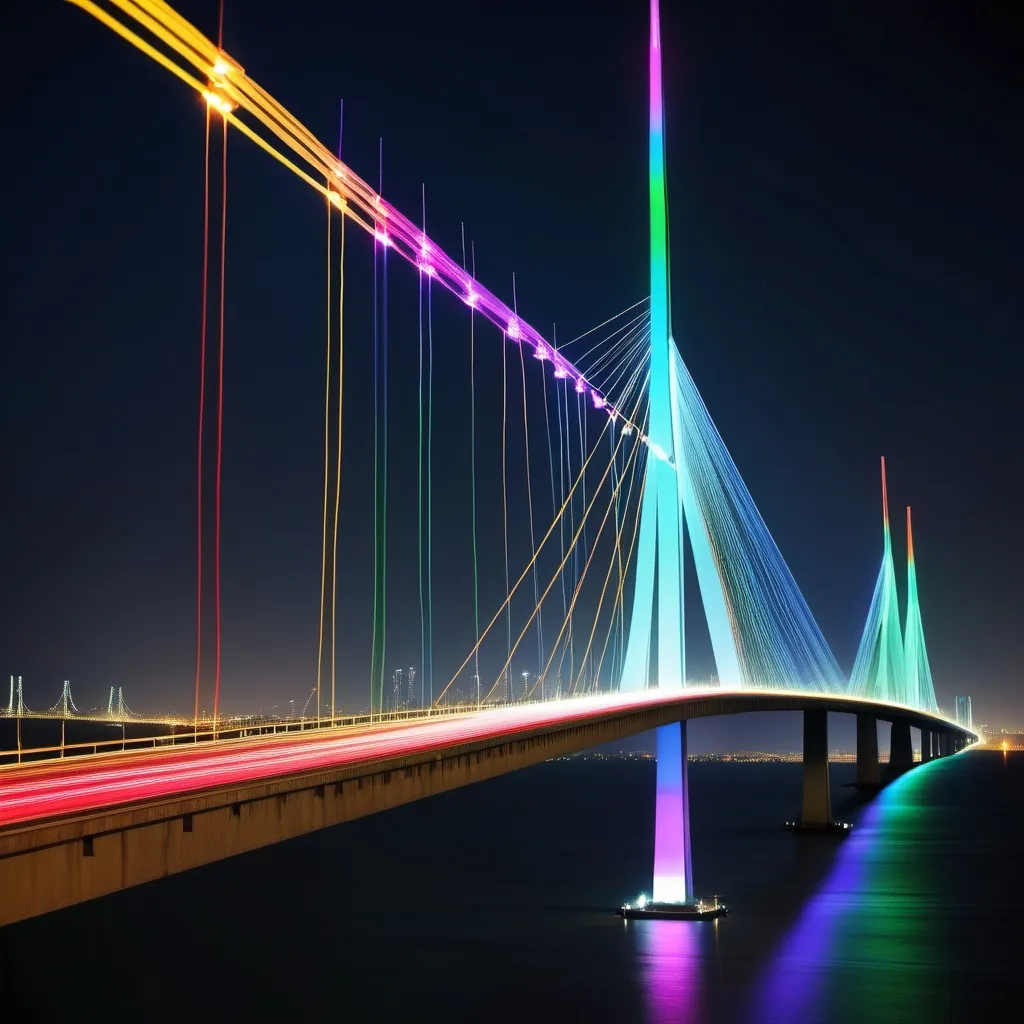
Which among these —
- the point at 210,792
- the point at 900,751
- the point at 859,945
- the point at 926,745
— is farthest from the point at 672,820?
the point at 926,745

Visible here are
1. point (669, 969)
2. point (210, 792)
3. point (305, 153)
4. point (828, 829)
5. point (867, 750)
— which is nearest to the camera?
point (210, 792)

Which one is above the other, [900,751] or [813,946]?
[813,946]

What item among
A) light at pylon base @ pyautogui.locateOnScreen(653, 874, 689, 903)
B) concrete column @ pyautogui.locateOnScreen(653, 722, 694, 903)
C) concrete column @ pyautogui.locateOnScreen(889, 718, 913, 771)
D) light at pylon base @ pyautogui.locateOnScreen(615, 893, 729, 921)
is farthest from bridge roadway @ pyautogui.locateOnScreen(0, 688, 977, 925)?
concrete column @ pyautogui.locateOnScreen(889, 718, 913, 771)

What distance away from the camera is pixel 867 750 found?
97438mm

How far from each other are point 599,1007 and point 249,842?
19965 millimetres

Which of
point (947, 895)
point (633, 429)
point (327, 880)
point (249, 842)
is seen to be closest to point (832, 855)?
point (947, 895)

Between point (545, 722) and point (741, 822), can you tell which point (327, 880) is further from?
point (545, 722)

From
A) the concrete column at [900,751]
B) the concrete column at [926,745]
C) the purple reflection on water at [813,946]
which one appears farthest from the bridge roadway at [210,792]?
the concrete column at [926,745]

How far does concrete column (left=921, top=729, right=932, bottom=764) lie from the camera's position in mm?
138375

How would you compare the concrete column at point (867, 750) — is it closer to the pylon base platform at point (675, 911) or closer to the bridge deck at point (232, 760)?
the pylon base platform at point (675, 911)

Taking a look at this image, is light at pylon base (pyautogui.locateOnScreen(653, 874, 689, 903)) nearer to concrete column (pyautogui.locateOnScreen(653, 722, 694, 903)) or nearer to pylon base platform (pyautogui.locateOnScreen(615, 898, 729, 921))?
concrete column (pyautogui.locateOnScreen(653, 722, 694, 903))

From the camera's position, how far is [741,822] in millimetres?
84562

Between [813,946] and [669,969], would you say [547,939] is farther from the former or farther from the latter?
[669,969]

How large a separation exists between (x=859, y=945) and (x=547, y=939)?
8310 millimetres
